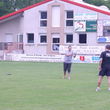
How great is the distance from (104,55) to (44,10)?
3553cm

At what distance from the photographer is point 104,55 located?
55.6 feet

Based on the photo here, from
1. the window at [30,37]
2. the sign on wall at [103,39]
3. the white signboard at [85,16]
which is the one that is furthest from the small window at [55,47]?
the sign on wall at [103,39]

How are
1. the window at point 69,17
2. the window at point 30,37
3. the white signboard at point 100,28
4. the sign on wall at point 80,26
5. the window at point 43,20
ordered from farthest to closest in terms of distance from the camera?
the window at point 30,37 → the window at point 43,20 → the window at point 69,17 → the sign on wall at point 80,26 → the white signboard at point 100,28

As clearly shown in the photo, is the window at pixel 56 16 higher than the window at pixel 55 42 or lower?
higher

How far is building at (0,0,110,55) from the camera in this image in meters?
49.8

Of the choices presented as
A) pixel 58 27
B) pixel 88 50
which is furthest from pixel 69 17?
pixel 88 50

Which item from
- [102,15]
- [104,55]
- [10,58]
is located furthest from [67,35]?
[104,55]

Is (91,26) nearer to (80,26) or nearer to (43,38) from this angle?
(80,26)

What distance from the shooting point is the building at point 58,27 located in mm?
49844

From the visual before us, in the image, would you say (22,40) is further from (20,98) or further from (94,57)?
(20,98)

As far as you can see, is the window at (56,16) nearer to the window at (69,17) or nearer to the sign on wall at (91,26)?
the window at (69,17)

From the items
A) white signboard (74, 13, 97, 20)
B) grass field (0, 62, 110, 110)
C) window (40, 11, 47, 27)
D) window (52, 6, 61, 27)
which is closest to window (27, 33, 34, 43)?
window (40, 11, 47, 27)

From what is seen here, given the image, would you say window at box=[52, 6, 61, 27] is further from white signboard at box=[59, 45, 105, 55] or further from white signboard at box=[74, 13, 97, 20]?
white signboard at box=[59, 45, 105, 55]

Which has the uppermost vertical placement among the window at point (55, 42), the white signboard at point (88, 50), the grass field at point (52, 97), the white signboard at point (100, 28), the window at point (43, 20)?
the window at point (43, 20)
